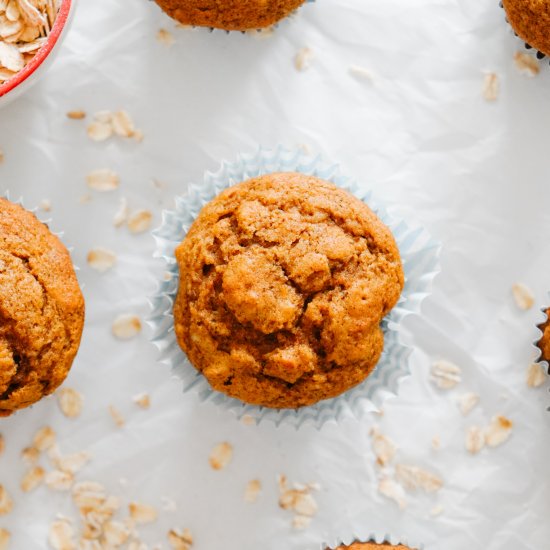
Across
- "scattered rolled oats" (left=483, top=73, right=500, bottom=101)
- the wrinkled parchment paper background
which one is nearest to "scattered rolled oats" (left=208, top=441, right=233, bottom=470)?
the wrinkled parchment paper background

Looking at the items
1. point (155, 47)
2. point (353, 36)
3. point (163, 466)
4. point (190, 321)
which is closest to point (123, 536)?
point (163, 466)

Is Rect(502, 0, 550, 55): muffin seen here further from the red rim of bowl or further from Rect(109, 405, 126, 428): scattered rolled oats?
Rect(109, 405, 126, 428): scattered rolled oats

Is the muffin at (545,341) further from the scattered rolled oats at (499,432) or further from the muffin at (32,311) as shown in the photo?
the muffin at (32,311)

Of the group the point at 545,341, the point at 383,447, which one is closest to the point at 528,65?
the point at 545,341

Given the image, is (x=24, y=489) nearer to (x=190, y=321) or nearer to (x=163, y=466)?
(x=163, y=466)

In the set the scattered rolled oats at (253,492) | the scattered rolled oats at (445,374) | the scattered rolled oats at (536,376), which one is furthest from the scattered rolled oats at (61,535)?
the scattered rolled oats at (536,376)

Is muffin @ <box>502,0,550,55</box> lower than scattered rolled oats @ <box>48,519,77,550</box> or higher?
higher
